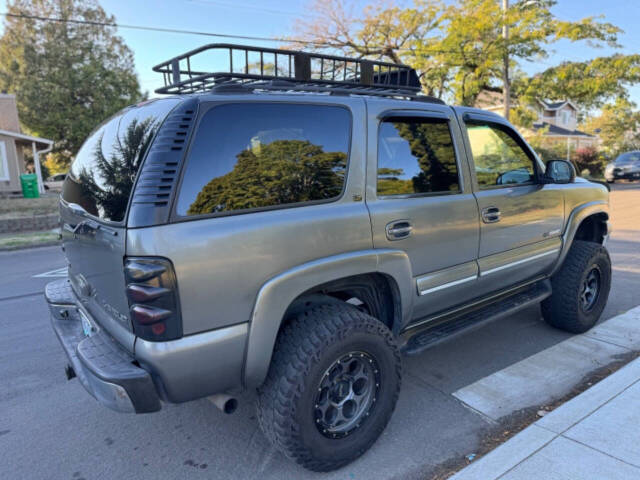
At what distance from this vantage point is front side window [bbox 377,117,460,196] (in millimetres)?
2739

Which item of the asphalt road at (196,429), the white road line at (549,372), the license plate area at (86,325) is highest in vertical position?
the license plate area at (86,325)

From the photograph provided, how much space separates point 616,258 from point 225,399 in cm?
687

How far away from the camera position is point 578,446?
2.44 m

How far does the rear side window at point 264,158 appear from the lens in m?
2.07

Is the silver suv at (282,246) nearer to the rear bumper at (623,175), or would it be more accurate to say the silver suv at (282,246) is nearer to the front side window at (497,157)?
the front side window at (497,157)

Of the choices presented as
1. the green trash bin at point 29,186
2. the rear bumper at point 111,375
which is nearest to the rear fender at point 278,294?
the rear bumper at point 111,375

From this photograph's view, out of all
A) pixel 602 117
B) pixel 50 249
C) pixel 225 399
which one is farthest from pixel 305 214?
pixel 602 117

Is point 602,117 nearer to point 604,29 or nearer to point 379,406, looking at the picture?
point 604,29

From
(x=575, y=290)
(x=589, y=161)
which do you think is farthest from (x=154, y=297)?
(x=589, y=161)

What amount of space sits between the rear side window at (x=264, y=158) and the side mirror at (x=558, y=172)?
6.57ft

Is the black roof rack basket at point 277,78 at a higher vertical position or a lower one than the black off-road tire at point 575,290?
higher

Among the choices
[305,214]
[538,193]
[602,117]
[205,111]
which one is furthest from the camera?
[602,117]

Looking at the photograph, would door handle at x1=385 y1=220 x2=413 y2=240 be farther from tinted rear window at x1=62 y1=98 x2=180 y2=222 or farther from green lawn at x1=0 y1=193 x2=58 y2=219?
green lawn at x1=0 y1=193 x2=58 y2=219

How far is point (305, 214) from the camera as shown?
2283 millimetres
